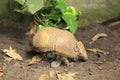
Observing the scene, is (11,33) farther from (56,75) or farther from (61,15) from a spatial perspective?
(56,75)

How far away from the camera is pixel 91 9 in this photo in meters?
3.75

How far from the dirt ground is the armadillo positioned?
0.39 feet

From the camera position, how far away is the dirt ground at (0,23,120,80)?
112 inches

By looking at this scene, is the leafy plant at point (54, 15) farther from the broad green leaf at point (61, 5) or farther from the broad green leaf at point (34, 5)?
the broad green leaf at point (34, 5)

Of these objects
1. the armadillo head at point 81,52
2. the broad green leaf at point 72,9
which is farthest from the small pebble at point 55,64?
the broad green leaf at point 72,9

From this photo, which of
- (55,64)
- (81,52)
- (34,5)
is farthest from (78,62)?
(34,5)

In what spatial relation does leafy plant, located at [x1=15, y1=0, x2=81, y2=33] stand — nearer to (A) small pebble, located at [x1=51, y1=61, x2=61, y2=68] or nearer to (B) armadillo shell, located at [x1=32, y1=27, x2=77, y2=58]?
(B) armadillo shell, located at [x1=32, y1=27, x2=77, y2=58]

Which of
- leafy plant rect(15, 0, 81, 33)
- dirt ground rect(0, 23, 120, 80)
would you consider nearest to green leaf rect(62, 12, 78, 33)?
leafy plant rect(15, 0, 81, 33)

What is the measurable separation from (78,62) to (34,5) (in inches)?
28.3

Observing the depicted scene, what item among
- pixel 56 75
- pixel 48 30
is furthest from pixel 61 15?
pixel 56 75

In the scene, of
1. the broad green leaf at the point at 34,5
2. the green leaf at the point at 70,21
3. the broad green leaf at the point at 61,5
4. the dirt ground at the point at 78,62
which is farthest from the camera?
the green leaf at the point at 70,21

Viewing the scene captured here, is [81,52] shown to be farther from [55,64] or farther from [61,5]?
[61,5]

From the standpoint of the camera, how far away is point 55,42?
9.80 ft

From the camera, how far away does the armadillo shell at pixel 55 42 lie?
2986 millimetres
